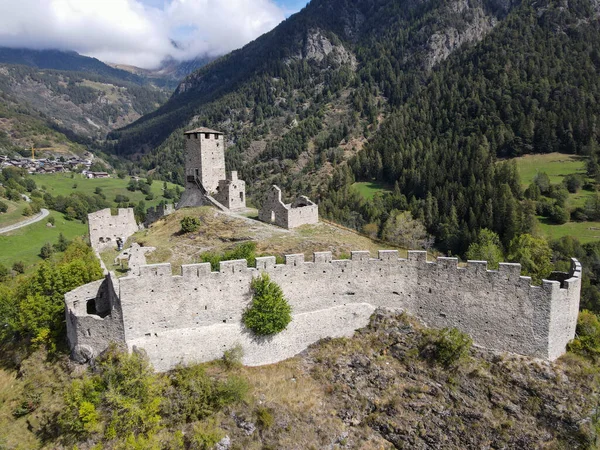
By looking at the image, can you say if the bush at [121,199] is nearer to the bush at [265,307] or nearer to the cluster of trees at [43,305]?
the cluster of trees at [43,305]

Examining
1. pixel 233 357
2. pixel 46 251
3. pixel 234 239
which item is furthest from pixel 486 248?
pixel 46 251

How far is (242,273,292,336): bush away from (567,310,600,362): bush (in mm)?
17692

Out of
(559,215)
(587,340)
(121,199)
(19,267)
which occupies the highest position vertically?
(121,199)

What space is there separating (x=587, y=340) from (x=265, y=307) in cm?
1943

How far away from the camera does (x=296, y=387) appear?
22.9 m

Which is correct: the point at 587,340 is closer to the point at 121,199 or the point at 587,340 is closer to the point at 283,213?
the point at 283,213

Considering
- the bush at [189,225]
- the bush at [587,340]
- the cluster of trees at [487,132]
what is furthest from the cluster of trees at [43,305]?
the cluster of trees at [487,132]

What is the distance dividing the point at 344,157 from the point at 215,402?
139 meters

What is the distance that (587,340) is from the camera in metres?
23.7

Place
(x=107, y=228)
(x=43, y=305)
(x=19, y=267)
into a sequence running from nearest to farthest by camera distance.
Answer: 1. (x=43, y=305)
2. (x=107, y=228)
3. (x=19, y=267)

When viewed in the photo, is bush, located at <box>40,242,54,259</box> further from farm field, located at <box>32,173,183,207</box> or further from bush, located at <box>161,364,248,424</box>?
bush, located at <box>161,364,248,424</box>

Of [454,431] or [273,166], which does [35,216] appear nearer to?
[273,166]

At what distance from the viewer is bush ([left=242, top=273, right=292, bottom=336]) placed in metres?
23.0

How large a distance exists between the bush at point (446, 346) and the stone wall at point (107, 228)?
3563 cm
